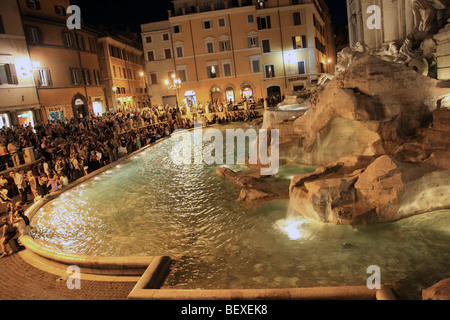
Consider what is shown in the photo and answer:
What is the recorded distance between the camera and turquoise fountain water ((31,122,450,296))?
664 cm

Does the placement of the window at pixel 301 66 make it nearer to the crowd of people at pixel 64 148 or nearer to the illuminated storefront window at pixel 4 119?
the crowd of people at pixel 64 148

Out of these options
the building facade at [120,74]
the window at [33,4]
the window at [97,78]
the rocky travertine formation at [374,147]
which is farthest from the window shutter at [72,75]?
the rocky travertine formation at [374,147]

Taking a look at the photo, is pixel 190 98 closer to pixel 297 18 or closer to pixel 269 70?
pixel 269 70

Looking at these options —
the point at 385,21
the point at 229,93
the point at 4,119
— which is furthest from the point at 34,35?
the point at 385,21

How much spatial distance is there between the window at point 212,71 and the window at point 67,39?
49.6 feet

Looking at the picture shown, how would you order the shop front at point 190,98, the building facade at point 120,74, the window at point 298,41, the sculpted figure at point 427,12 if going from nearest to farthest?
the sculpted figure at point 427,12
the window at point 298,41
the building facade at point 120,74
the shop front at point 190,98

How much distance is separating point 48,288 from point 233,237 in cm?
407

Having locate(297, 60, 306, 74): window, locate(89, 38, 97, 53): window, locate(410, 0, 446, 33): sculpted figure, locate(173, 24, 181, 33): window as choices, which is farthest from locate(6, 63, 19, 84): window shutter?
locate(297, 60, 306, 74): window

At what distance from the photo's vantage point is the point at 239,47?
40.2 m

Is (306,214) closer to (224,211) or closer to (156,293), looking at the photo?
(224,211)

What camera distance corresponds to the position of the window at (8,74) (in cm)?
2427

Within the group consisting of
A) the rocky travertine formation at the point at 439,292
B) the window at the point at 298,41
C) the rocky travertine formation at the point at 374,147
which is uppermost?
the window at the point at 298,41
